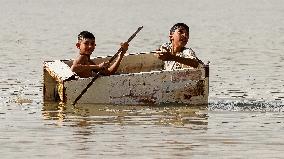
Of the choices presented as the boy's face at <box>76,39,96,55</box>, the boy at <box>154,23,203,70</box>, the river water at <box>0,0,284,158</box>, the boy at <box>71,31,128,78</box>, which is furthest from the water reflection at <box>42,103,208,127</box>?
the boy's face at <box>76,39,96,55</box>

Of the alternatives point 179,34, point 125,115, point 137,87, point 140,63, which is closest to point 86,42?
point 137,87

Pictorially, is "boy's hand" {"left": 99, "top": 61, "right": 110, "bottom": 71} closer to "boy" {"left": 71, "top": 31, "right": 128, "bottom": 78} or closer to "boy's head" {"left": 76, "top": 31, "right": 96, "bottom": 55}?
"boy" {"left": 71, "top": 31, "right": 128, "bottom": 78}

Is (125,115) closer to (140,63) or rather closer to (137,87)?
(137,87)

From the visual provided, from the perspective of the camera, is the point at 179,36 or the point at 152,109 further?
the point at 179,36


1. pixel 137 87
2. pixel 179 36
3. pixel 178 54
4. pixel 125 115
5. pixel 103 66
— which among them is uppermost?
pixel 179 36

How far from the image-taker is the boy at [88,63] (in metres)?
18.2

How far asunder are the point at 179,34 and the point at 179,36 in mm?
45

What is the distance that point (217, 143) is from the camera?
1406cm

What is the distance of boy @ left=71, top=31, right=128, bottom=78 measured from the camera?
18.2 m

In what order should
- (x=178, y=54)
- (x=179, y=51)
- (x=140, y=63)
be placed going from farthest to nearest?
1. (x=140, y=63)
2. (x=179, y=51)
3. (x=178, y=54)

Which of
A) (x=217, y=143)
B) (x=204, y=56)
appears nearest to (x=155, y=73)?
(x=217, y=143)

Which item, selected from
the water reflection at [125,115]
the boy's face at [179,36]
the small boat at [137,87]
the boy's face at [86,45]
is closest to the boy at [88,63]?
the boy's face at [86,45]

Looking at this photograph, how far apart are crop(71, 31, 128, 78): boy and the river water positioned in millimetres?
736

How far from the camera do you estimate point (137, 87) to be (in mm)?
18078
